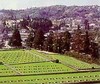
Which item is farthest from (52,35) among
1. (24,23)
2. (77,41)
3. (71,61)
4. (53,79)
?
(53,79)

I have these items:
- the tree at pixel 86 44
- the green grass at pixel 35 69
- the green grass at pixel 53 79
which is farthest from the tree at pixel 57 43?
the green grass at pixel 53 79

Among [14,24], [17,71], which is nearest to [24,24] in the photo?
[14,24]

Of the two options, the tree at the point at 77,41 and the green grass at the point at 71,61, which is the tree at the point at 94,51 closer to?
the tree at the point at 77,41

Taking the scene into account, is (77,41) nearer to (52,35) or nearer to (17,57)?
(52,35)

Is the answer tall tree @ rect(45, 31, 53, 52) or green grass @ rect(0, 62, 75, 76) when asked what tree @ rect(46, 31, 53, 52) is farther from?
green grass @ rect(0, 62, 75, 76)

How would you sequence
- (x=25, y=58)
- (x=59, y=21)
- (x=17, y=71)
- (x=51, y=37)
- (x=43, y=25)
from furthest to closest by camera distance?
(x=59, y=21) < (x=43, y=25) < (x=51, y=37) < (x=25, y=58) < (x=17, y=71)

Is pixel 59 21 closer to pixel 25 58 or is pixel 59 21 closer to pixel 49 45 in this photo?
pixel 49 45

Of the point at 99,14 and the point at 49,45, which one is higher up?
the point at 99,14
